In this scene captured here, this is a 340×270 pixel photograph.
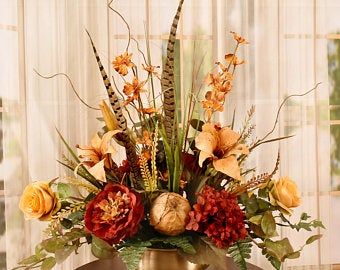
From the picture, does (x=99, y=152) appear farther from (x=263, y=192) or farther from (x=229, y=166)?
Result: (x=263, y=192)

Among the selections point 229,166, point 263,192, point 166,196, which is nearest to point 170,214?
point 166,196

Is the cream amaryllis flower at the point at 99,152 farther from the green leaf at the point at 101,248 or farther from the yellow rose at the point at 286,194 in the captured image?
the yellow rose at the point at 286,194

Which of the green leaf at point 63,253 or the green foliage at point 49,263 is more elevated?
the green leaf at point 63,253

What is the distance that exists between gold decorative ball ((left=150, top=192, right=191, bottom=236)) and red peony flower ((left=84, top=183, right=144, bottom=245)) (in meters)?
0.04

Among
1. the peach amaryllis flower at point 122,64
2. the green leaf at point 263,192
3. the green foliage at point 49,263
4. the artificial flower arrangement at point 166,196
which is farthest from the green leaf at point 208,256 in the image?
the peach amaryllis flower at point 122,64

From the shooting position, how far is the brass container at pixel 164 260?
143 centimetres

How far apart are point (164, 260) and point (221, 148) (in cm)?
28

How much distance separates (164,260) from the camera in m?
1.43

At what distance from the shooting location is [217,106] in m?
1.46

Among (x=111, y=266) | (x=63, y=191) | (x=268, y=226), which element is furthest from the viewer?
(x=111, y=266)

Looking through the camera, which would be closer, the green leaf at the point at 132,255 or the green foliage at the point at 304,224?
the green leaf at the point at 132,255

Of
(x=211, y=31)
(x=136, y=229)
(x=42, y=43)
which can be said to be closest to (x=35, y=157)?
(x=42, y=43)

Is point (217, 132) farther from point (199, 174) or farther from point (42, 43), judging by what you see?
point (42, 43)

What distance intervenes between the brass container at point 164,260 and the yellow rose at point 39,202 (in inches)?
9.5
